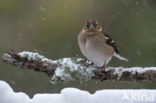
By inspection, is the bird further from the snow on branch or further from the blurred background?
the blurred background

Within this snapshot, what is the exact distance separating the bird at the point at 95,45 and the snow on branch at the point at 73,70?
515mm

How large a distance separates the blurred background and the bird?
117 inches

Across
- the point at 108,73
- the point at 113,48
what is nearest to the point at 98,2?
the point at 113,48

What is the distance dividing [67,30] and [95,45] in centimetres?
333

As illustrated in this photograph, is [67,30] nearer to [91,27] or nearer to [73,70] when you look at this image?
[91,27]

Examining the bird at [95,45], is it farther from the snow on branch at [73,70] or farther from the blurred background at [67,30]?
the blurred background at [67,30]

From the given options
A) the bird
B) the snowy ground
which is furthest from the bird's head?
the snowy ground

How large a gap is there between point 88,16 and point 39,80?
1.27 m

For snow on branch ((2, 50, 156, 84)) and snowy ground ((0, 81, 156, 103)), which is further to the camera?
snow on branch ((2, 50, 156, 84))

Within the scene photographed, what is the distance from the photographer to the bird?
4.84 meters

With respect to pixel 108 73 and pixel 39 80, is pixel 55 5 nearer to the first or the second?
pixel 39 80

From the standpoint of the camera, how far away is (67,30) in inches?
321

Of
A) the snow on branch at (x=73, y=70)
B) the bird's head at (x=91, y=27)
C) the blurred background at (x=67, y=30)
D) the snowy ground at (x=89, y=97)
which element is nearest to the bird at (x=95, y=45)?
the bird's head at (x=91, y=27)

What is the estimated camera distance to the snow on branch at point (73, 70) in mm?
4129
